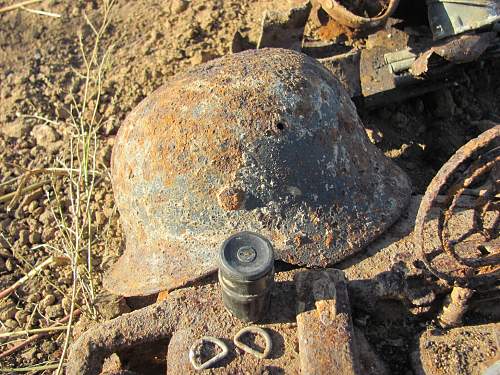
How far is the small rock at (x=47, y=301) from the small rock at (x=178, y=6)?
291 cm

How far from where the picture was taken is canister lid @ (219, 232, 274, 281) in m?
2.08

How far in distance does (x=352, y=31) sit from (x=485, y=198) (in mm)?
1883

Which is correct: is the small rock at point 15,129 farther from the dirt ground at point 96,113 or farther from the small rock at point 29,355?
the small rock at point 29,355

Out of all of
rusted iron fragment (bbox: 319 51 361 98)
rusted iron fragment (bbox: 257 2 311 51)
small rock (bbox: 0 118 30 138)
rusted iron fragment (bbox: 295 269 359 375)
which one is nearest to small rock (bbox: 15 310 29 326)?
small rock (bbox: 0 118 30 138)

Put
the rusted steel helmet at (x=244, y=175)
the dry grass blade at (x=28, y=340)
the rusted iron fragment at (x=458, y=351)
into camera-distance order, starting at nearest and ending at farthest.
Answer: the rusted iron fragment at (x=458, y=351) → the rusted steel helmet at (x=244, y=175) → the dry grass blade at (x=28, y=340)

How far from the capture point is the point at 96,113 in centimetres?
462

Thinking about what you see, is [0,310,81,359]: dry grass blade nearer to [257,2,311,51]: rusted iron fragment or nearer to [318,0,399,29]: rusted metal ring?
[257,2,311,51]: rusted iron fragment

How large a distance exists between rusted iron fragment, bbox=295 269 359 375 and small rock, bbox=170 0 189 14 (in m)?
3.57

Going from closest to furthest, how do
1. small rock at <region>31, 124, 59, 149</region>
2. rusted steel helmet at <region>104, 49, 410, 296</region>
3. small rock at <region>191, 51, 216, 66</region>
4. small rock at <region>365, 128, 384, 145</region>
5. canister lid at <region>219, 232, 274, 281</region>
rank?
canister lid at <region>219, 232, 274, 281</region> < rusted steel helmet at <region>104, 49, 410, 296</region> < small rock at <region>365, 128, 384, 145</region> < small rock at <region>31, 124, 59, 149</region> < small rock at <region>191, 51, 216, 66</region>

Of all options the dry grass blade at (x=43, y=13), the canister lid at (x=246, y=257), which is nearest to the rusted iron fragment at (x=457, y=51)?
the canister lid at (x=246, y=257)

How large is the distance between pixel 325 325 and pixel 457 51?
2125 mm

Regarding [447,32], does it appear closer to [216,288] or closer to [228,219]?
[228,219]

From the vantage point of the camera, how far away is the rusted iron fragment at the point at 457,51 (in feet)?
11.5

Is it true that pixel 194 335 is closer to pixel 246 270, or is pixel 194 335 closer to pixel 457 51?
pixel 246 270
